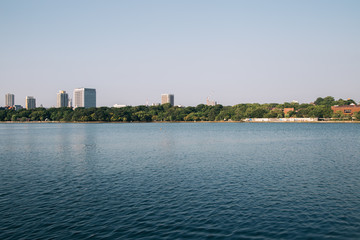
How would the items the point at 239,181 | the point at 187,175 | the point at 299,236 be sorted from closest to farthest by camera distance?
1. the point at 299,236
2. the point at 239,181
3. the point at 187,175

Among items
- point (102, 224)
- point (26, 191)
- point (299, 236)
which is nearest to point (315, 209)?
point (299, 236)

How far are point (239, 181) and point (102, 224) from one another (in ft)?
43.0

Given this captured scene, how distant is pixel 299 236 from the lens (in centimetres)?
1432

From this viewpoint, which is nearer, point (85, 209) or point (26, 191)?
point (85, 209)

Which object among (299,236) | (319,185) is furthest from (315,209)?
(319,185)

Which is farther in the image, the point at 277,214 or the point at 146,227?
the point at 277,214

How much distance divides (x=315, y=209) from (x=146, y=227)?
10146 millimetres

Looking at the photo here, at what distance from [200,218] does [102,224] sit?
5.27m

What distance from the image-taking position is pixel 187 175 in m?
28.1

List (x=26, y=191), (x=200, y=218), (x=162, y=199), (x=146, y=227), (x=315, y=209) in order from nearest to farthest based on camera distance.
A: (x=146, y=227) → (x=200, y=218) → (x=315, y=209) → (x=162, y=199) → (x=26, y=191)

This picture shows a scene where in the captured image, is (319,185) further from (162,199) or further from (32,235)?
(32,235)

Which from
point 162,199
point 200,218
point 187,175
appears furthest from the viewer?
point 187,175

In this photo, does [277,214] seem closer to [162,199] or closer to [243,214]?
[243,214]

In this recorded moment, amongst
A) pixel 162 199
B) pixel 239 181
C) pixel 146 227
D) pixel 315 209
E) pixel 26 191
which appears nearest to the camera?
pixel 146 227
